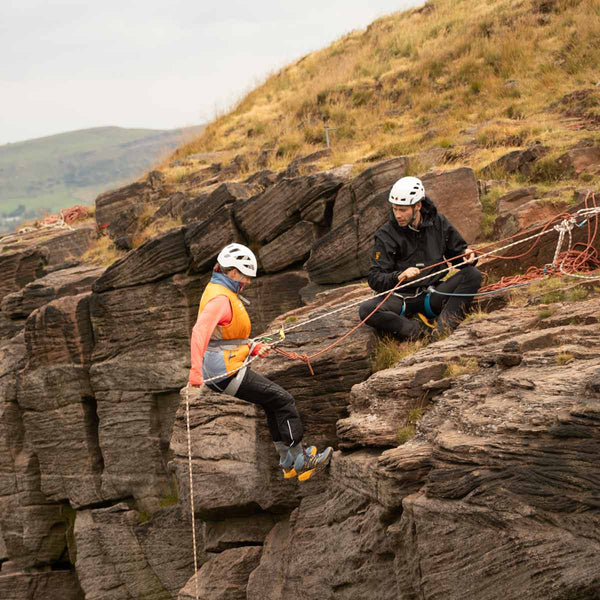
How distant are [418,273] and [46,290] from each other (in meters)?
16.2

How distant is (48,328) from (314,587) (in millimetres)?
14419

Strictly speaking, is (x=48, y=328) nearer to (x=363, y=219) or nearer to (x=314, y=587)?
(x=363, y=219)

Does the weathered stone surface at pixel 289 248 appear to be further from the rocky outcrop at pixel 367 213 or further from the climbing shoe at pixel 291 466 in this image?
the climbing shoe at pixel 291 466

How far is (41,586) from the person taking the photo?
75.8 feet

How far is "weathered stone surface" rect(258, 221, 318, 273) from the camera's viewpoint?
1998 cm

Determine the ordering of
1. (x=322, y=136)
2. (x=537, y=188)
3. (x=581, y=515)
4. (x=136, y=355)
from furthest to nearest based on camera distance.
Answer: (x=322, y=136)
(x=136, y=355)
(x=537, y=188)
(x=581, y=515)

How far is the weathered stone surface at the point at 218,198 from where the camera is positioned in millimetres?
21969

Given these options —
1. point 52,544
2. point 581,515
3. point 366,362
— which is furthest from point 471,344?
point 52,544

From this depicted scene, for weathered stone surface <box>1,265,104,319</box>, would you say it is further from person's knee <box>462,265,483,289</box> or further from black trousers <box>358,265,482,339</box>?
person's knee <box>462,265,483,289</box>

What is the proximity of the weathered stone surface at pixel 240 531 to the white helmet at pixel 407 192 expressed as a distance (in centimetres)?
544

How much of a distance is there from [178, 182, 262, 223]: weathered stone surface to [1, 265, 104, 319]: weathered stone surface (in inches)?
155

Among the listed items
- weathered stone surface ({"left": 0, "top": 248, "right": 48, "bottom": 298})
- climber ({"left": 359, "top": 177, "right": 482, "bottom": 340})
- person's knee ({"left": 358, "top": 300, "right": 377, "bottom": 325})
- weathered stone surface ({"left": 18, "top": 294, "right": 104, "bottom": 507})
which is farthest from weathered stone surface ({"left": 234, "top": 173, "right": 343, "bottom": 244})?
weathered stone surface ({"left": 0, "top": 248, "right": 48, "bottom": 298})

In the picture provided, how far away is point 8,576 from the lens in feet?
76.0

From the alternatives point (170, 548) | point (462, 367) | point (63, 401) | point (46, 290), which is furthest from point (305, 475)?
point (46, 290)
